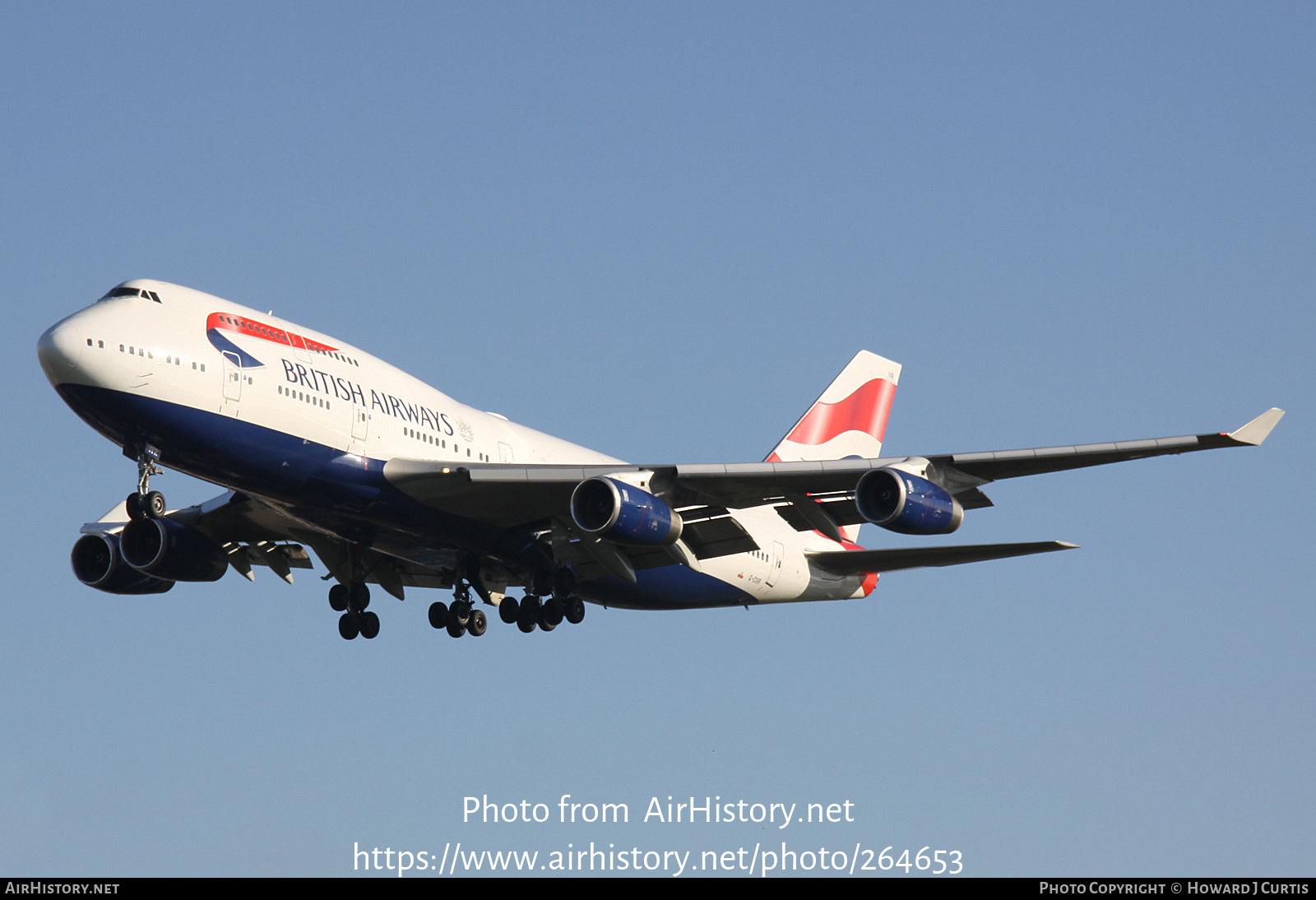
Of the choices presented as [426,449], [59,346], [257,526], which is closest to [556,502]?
[426,449]

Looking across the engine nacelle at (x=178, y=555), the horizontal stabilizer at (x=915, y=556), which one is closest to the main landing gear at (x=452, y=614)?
the engine nacelle at (x=178, y=555)

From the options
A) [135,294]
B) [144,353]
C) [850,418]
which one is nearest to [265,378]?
[144,353]

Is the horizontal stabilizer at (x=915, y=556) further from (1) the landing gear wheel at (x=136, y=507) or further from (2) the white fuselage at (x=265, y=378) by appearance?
(1) the landing gear wheel at (x=136, y=507)

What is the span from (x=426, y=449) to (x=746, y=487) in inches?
256

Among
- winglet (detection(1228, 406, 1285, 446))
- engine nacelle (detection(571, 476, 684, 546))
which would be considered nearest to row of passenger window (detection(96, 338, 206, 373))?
engine nacelle (detection(571, 476, 684, 546))

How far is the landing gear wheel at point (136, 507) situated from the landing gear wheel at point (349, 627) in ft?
26.2

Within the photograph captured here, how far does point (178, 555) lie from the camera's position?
114 feet

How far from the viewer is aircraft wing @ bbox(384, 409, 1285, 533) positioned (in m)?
28.4

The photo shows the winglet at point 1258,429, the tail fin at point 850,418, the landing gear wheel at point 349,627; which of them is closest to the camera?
the winglet at point 1258,429

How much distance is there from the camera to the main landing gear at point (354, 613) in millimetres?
34156

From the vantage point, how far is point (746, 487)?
2983 centimetres

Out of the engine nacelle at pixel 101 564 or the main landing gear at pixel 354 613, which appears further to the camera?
the engine nacelle at pixel 101 564

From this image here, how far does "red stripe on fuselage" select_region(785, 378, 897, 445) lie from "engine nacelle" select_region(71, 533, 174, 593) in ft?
57.6

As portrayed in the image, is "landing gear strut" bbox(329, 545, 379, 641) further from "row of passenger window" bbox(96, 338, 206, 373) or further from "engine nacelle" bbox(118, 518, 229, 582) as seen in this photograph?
"row of passenger window" bbox(96, 338, 206, 373)
